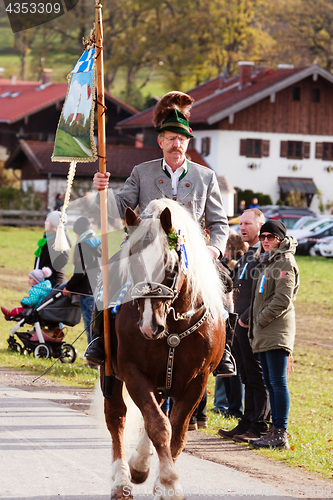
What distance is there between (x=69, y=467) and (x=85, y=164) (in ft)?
125

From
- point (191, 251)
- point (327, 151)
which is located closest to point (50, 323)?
point (191, 251)

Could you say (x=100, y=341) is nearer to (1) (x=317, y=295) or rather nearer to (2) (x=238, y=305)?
(2) (x=238, y=305)

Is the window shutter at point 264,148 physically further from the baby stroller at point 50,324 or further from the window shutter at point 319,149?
the baby stroller at point 50,324

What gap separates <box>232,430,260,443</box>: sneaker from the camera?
6.61 m

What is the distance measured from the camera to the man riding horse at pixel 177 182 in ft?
17.1

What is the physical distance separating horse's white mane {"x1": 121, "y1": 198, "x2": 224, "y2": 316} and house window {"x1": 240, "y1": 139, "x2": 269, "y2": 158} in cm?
4383

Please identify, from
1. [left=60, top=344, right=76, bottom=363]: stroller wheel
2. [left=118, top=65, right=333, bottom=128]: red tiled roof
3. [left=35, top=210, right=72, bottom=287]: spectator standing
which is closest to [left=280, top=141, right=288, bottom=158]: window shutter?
[left=118, top=65, right=333, bottom=128]: red tiled roof

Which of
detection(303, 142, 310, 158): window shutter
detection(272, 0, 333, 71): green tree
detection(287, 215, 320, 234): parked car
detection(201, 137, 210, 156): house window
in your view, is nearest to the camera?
detection(287, 215, 320, 234): parked car

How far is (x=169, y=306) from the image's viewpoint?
4.27 meters

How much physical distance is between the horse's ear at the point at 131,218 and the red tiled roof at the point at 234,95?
42.7 metres

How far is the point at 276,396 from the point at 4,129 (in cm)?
5343

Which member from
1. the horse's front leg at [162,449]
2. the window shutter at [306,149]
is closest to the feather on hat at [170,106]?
the horse's front leg at [162,449]

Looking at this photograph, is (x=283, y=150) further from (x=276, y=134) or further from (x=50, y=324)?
(x=50, y=324)

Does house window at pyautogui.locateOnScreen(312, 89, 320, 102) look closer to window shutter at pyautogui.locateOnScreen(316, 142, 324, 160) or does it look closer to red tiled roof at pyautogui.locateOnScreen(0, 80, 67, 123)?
window shutter at pyautogui.locateOnScreen(316, 142, 324, 160)
